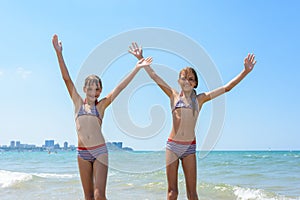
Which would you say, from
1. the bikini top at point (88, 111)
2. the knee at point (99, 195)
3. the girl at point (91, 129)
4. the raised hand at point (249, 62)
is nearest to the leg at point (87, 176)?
the girl at point (91, 129)

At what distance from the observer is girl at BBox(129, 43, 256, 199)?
580cm

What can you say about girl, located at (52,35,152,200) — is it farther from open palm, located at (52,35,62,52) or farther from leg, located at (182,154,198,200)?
leg, located at (182,154,198,200)

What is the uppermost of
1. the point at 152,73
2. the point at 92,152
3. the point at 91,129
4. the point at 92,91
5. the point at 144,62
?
the point at 144,62

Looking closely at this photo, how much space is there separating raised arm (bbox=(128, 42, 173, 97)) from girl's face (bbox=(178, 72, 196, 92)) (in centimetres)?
21

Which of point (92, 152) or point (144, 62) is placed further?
point (144, 62)

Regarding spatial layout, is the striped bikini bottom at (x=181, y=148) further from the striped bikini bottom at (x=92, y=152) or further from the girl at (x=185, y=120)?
the striped bikini bottom at (x=92, y=152)

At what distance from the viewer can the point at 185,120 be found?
19.1 feet

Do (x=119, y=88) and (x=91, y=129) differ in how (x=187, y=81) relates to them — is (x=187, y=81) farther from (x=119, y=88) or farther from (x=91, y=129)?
(x=91, y=129)

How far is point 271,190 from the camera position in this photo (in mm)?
13766

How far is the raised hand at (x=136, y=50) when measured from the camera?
6.12 m

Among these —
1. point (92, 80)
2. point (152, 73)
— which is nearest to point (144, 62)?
point (152, 73)

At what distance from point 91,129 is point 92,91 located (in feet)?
1.85

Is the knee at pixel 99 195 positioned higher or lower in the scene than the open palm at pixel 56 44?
lower

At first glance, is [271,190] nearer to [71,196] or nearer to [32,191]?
[71,196]
